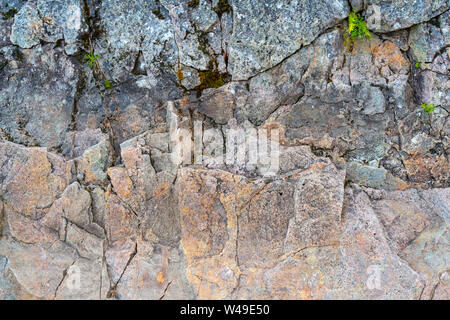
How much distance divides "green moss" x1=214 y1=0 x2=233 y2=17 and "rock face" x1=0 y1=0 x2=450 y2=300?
0.5 inches

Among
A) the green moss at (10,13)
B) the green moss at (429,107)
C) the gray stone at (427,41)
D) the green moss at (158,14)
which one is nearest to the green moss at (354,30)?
the gray stone at (427,41)

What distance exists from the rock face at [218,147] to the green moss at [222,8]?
0.04ft

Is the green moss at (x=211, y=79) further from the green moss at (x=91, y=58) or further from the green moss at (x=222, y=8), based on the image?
the green moss at (x=91, y=58)

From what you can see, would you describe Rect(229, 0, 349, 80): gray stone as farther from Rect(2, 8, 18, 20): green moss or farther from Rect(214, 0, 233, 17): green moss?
Rect(2, 8, 18, 20): green moss

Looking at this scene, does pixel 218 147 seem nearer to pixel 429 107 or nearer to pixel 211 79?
pixel 211 79

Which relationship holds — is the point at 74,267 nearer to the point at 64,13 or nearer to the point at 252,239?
the point at 252,239

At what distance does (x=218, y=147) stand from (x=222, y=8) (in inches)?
67.1

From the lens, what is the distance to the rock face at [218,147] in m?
4.78

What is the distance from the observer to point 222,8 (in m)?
5.11

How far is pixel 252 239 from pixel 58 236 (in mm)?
2291

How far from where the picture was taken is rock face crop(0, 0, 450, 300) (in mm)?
4781

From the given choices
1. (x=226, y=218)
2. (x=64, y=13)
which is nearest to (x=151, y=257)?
(x=226, y=218)

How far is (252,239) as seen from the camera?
191 inches

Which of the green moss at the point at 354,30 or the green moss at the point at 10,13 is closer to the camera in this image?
the green moss at the point at 354,30
